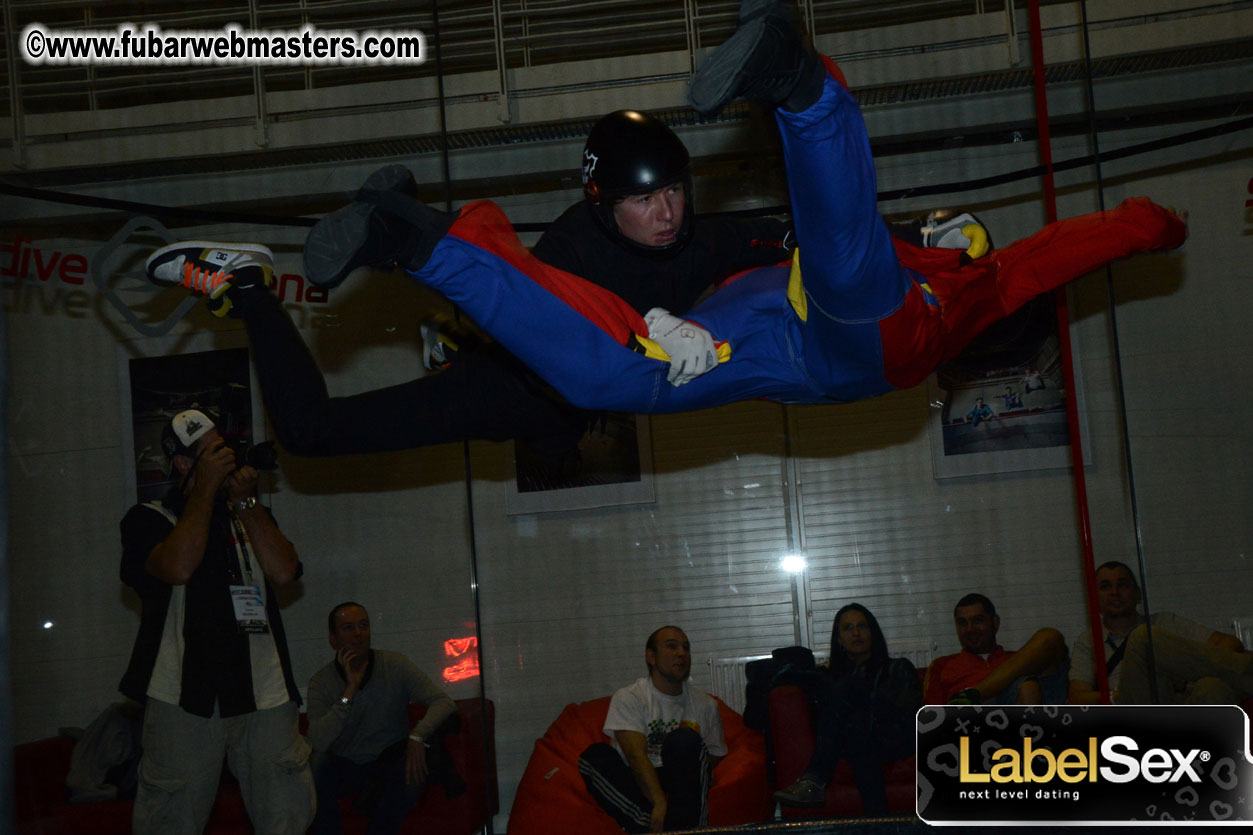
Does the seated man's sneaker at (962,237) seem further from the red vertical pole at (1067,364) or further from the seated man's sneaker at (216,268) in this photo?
the seated man's sneaker at (216,268)

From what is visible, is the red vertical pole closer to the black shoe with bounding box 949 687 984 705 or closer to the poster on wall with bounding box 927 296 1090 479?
the black shoe with bounding box 949 687 984 705

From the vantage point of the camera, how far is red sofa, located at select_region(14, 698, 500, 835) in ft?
10.2

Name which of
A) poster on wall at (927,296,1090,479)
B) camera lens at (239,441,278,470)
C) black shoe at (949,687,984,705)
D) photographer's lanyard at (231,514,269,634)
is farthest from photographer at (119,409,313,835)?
poster on wall at (927,296,1090,479)

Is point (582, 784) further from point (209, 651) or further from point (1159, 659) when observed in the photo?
point (1159, 659)

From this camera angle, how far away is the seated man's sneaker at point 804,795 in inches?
124

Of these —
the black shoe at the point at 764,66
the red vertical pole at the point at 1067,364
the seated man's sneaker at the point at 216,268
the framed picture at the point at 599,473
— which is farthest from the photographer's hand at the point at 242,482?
the red vertical pole at the point at 1067,364

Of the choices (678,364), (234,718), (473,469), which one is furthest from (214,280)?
(473,469)

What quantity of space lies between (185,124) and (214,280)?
1.79 meters

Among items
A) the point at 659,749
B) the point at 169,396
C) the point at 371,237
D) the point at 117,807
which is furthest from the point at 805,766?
the point at 169,396

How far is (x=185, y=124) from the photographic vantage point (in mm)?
3514

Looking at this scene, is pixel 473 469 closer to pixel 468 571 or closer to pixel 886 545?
pixel 468 571

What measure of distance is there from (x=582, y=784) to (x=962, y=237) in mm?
2205
